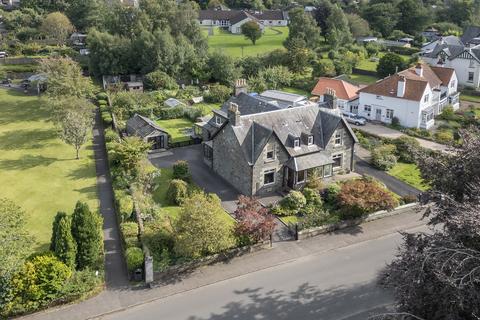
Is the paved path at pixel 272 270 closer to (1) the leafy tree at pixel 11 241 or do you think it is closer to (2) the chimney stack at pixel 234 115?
(1) the leafy tree at pixel 11 241

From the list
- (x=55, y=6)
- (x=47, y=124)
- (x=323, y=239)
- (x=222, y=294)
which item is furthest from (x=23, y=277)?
(x=55, y=6)

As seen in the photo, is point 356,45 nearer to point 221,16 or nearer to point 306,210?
point 221,16

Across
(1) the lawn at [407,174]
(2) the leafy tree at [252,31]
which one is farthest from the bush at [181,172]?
(2) the leafy tree at [252,31]

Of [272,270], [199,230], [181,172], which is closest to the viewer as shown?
[199,230]

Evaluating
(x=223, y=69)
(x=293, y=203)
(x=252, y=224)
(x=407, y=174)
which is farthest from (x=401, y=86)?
(x=252, y=224)

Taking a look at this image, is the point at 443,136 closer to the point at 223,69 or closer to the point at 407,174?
the point at 407,174
